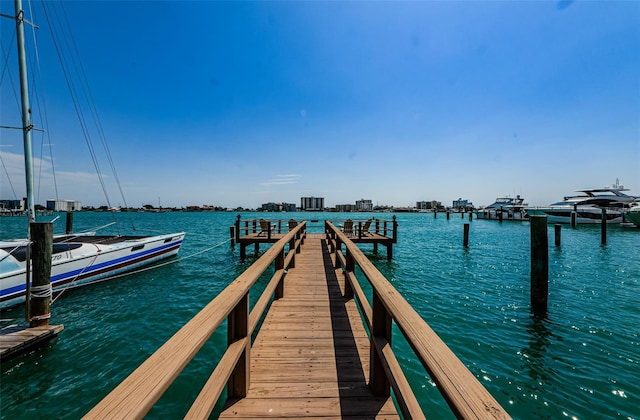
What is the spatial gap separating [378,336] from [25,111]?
425 inches

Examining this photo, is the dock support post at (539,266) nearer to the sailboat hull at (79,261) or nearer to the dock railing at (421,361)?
the dock railing at (421,361)

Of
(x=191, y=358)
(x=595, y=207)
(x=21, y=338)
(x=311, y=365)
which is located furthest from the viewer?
(x=595, y=207)

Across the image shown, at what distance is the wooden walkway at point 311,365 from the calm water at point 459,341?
168 centimetres

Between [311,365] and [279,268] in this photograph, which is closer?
[311,365]

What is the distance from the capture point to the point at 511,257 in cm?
1595

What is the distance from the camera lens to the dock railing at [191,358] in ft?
3.38

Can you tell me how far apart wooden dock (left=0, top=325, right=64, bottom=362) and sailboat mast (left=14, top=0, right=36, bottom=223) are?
3.07 metres

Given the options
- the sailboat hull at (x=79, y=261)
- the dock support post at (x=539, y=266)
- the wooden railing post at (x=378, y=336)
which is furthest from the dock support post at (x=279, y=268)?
the dock support post at (x=539, y=266)

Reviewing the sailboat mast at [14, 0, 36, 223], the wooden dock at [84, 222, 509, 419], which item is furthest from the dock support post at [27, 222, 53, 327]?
the wooden dock at [84, 222, 509, 419]

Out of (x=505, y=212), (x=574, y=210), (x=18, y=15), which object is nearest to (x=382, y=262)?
(x=18, y=15)

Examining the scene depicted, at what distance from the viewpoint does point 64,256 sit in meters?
9.43

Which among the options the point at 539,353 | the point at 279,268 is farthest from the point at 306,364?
the point at 539,353

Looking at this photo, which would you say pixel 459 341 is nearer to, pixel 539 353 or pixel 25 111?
pixel 539 353

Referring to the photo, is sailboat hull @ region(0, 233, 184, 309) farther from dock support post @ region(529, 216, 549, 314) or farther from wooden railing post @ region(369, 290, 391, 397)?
dock support post @ region(529, 216, 549, 314)
